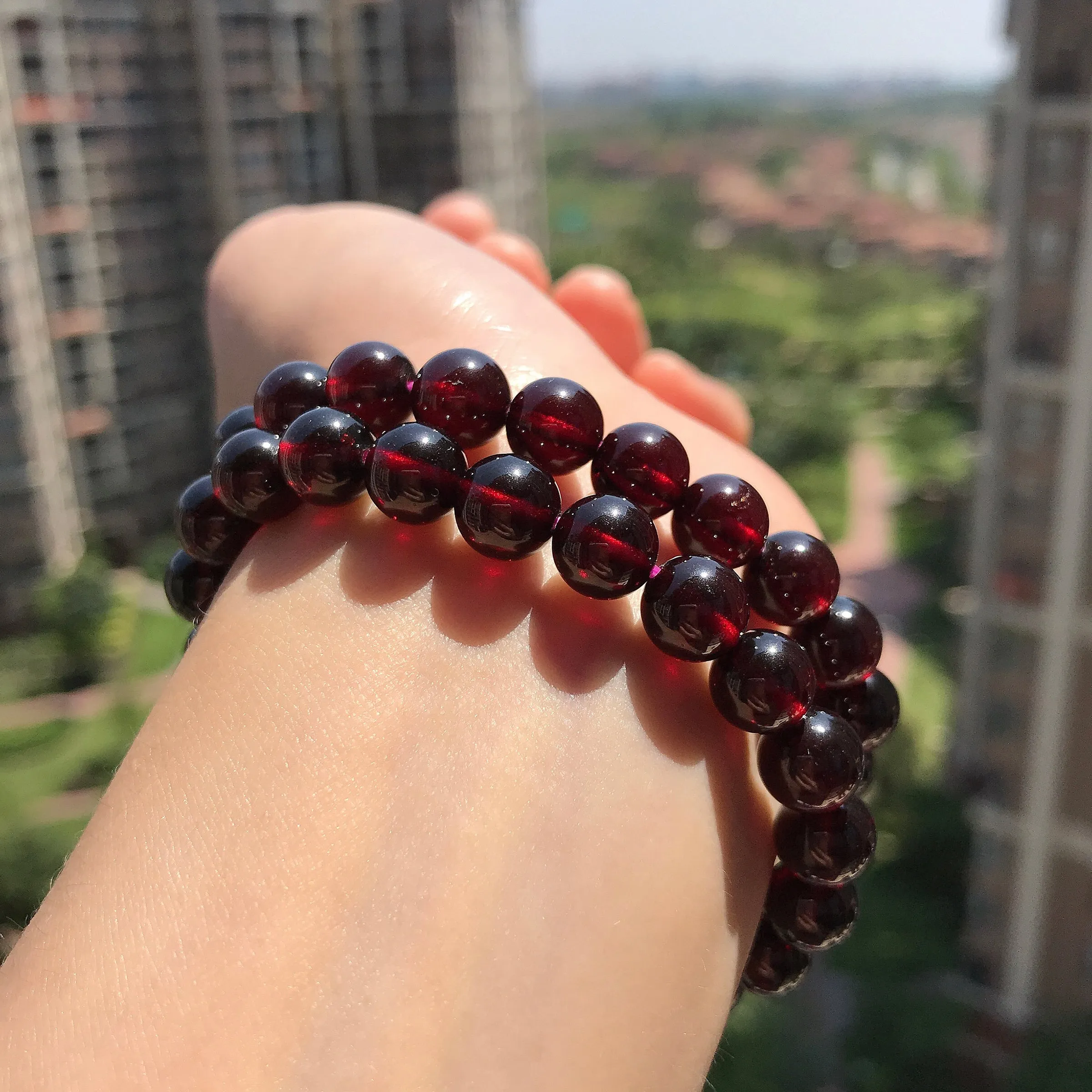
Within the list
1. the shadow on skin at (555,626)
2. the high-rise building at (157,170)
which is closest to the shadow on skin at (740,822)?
the shadow on skin at (555,626)

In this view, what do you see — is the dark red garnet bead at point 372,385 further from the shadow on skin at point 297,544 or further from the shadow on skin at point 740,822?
the shadow on skin at point 740,822

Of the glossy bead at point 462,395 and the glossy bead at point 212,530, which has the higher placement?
the glossy bead at point 462,395

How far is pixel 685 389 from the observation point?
1213 mm

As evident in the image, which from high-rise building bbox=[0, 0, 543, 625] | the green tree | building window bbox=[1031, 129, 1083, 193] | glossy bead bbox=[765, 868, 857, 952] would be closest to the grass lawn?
high-rise building bbox=[0, 0, 543, 625]

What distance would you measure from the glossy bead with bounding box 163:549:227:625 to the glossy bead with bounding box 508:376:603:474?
1.00 feet

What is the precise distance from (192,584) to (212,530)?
86 millimetres

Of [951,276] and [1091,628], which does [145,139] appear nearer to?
[1091,628]

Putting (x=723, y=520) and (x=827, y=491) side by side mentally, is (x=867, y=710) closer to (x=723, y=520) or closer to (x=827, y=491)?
(x=723, y=520)

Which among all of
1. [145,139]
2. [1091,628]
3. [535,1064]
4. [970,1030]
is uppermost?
[145,139]

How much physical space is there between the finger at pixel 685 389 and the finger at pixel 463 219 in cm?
26

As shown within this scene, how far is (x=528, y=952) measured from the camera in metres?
0.59

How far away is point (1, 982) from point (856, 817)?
58 cm

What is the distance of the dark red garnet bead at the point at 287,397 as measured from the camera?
2.58 ft

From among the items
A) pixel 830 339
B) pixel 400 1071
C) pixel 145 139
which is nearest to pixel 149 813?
pixel 400 1071
